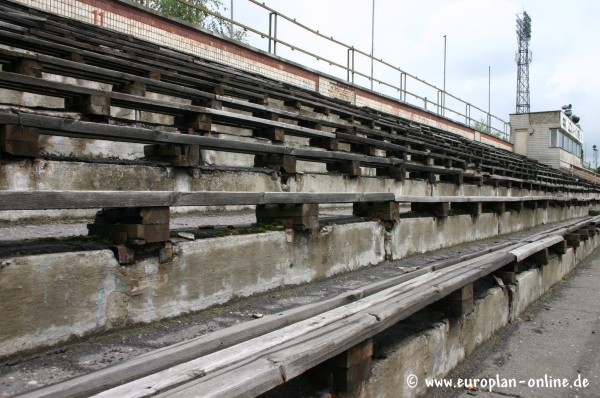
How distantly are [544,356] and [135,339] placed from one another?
3534 millimetres

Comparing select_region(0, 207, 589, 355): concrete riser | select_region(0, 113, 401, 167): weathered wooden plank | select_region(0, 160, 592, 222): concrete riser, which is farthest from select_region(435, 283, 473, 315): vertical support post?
select_region(0, 160, 592, 222): concrete riser

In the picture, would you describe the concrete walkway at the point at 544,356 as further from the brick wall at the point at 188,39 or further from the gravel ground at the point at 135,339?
the brick wall at the point at 188,39

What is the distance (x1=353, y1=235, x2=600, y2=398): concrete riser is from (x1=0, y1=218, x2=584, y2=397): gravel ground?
0.75m

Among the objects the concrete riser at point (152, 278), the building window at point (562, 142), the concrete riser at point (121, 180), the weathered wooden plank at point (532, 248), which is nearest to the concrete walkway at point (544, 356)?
the weathered wooden plank at point (532, 248)

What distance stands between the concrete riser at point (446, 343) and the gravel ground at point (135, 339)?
0.75 m

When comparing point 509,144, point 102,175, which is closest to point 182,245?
point 102,175

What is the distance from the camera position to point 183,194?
2.82 m

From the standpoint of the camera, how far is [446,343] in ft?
12.4

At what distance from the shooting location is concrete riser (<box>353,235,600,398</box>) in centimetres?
294

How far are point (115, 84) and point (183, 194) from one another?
3.72 meters

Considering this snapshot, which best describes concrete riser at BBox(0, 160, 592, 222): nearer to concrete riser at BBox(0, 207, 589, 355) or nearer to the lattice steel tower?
concrete riser at BBox(0, 207, 589, 355)

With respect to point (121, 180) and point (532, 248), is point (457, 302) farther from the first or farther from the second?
point (121, 180)

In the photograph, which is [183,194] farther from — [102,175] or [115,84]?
[115,84]

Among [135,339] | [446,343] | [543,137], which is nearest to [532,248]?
[446,343]
